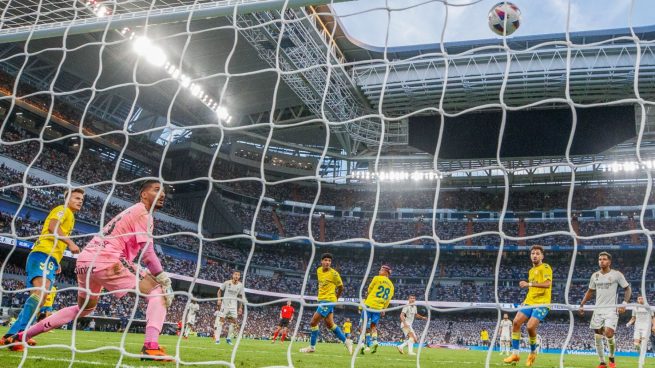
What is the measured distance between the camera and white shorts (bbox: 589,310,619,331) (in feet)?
24.8

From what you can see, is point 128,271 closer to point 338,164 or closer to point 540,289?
point 540,289

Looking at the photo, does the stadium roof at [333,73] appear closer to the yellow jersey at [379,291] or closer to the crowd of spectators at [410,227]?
the crowd of spectators at [410,227]

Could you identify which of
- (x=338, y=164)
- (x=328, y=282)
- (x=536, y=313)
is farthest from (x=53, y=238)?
(x=338, y=164)

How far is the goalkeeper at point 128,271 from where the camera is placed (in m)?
4.53

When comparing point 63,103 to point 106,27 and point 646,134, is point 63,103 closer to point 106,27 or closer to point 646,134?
point 106,27

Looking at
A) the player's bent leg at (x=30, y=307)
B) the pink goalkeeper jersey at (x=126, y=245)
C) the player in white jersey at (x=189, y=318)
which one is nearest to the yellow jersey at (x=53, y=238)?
the player's bent leg at (x=30, y=307)

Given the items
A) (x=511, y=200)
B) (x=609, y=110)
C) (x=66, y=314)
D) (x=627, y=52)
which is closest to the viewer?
(x=66, y=314)

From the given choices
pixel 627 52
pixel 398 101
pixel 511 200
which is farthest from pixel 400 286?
pixel 627 52

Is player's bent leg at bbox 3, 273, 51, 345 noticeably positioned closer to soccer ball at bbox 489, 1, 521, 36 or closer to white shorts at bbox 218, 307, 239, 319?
white shorts at bbox 218, 307, 239, 319

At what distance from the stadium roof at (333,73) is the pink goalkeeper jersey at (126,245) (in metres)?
13.0

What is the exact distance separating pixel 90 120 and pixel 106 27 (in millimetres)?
29399

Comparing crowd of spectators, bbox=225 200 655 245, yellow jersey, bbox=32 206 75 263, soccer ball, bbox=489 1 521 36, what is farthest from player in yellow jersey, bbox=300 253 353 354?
crowd of spectators, bbox=225 200 655 245

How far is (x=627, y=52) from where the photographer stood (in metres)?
20.4

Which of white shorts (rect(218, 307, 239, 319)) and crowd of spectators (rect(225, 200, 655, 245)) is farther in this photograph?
crowd of spectators (rect(225, 200, 655, 245))
